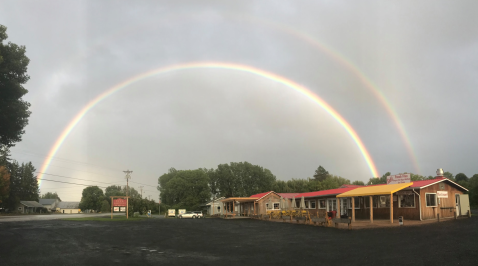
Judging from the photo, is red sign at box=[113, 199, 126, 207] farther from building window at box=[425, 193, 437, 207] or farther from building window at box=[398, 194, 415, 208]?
building window at box=[425, 193, 437, 207]

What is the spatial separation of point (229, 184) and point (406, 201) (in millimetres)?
60438

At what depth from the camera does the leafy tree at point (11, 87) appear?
24.8 metres

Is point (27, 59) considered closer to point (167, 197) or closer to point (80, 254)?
point (80, 254)

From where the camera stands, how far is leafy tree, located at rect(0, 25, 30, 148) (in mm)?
24766

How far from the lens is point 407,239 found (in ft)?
47.5

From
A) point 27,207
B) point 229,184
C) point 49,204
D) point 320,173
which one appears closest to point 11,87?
point 229,184

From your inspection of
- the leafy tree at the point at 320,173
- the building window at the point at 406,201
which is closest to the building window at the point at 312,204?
the building window at the point at 406,201

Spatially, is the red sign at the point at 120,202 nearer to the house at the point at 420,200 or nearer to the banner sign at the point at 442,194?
the house at the point at 420,200

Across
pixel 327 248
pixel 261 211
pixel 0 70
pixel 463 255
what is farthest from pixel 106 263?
pixel 261 211

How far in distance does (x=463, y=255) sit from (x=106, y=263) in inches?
434

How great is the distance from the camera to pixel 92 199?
116250 millimetres

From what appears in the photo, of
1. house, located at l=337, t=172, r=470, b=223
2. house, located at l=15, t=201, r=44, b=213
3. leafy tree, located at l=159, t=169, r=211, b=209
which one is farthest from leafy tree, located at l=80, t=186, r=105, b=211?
house, located at l=337, t=172, r=470, b=223

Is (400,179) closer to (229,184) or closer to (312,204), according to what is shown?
(312,204)

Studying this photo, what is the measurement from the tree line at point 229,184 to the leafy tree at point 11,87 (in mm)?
53465
